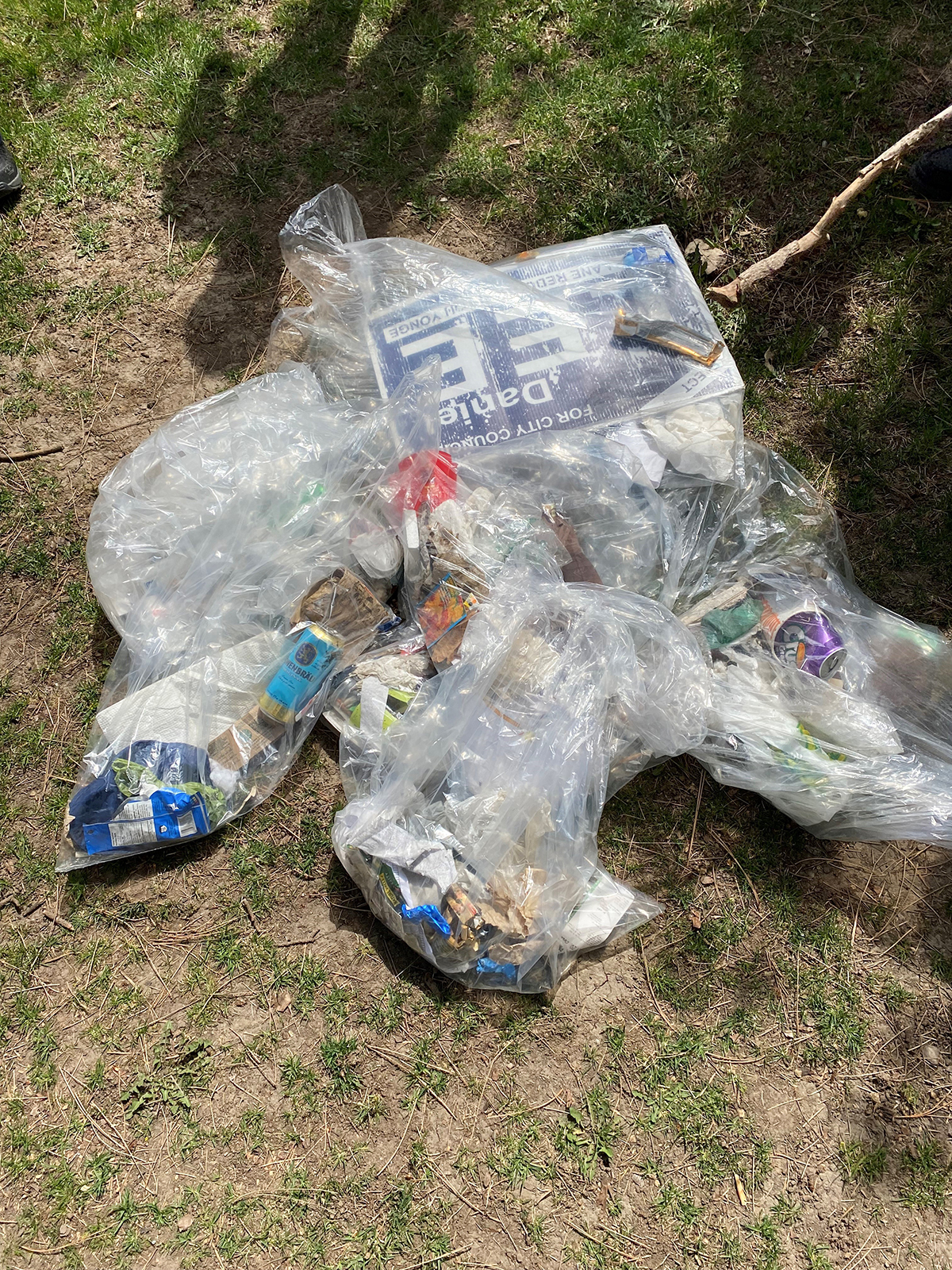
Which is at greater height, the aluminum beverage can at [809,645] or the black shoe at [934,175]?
the black shoe at [934,175]

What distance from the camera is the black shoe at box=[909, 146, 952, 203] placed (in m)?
2.47

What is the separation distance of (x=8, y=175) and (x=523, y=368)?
1.74 metres

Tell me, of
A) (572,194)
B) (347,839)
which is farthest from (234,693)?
(572,194)

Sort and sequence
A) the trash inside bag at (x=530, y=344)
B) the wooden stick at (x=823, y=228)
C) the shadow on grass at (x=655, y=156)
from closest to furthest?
the trash inside bag at (x=530, y=344)
the wooden stick at (x=823, y=228)
the shadow on grass at (x=655, y=156)

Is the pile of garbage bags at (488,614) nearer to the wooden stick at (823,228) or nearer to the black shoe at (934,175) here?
the wooden stick at (823,228)

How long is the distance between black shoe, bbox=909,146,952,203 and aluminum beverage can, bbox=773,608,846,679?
4.90 ft

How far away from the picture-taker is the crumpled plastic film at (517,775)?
180 cm

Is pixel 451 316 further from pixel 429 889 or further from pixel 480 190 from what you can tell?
pixel 429 889

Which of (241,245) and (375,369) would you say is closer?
(375,369)

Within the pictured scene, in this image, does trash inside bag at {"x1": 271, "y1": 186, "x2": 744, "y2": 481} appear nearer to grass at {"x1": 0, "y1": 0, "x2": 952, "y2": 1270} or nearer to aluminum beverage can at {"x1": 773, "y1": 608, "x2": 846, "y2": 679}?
grass at {"x1": 0, "y1": 0, "x2": 952, "y2": 1270}

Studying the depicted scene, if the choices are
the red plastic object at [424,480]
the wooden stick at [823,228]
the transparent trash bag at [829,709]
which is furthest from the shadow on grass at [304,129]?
the transparent trash bag at [829,709]

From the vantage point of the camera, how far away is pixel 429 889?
1.78 meters

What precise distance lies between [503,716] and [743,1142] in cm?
111

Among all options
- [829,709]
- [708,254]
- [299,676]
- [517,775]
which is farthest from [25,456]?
[829,709]
